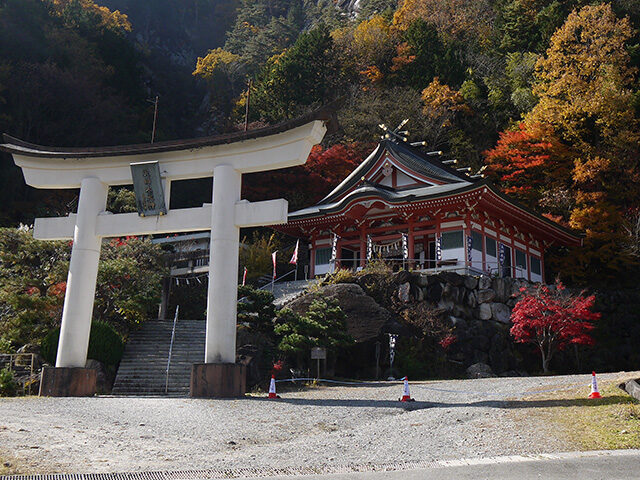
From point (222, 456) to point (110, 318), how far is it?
11976 millimetres

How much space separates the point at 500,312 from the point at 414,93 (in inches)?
782

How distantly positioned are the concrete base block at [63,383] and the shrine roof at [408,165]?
604 inches

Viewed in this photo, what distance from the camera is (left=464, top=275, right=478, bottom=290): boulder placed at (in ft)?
65.5

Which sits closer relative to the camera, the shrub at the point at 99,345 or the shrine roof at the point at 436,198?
the shrub at the point at 99,345

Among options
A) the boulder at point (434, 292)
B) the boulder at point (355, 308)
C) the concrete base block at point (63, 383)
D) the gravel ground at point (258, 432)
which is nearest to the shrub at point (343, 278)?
the boulder at point (355, 308)

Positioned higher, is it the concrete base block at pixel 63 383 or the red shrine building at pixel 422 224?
the red shrine building at pixel 422 224

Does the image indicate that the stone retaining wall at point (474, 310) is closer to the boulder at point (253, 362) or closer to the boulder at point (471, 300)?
the boulder at point (471, 300)

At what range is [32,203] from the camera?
95.9 ft

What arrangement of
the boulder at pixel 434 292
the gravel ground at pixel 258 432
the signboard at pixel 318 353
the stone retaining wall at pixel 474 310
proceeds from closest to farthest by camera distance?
the gravel ground at pixel 258 432, the signboard at pixel 318 353, the stone retaining wall at pixel 474 310, the boulder at pixel 434 292

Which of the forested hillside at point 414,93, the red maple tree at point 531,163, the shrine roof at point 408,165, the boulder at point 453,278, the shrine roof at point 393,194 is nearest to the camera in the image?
the boulder at point 453,278

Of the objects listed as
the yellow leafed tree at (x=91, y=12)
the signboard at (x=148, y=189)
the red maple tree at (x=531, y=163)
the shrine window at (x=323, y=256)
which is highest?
the yellow leafed tree at (x=91, y=12)

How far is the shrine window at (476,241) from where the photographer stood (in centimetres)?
2177

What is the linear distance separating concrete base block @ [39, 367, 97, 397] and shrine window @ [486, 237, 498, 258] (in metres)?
16.0

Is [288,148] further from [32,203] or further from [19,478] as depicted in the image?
[32,203]
